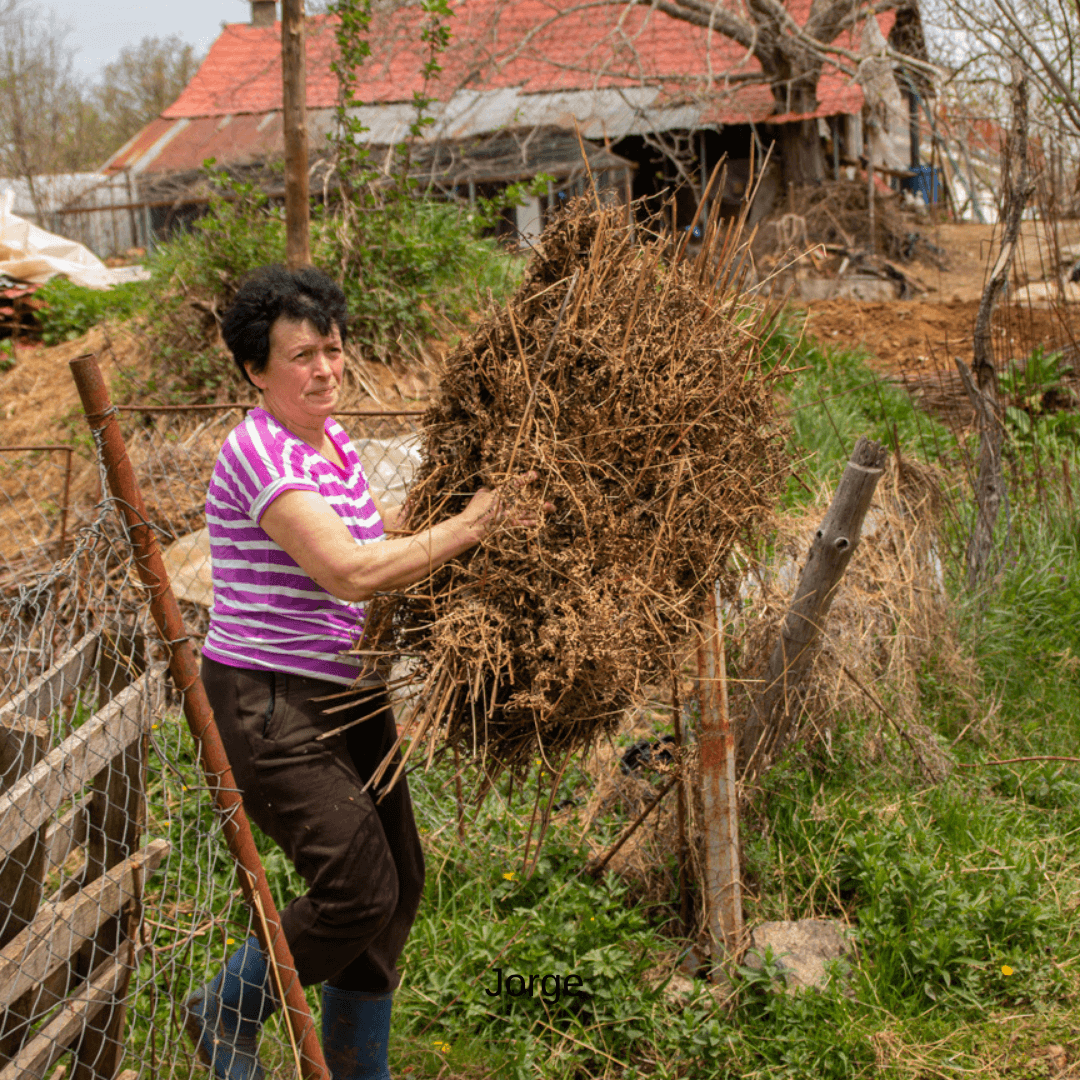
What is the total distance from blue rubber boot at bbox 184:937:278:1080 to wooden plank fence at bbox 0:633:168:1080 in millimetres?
173

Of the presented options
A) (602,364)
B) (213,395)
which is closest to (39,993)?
(602,364)

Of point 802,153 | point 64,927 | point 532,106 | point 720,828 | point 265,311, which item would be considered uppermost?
point 532,106

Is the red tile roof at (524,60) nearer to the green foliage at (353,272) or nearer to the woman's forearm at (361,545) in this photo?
the green foliage at (353,272)

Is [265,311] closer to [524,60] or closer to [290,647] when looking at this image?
[290,647]

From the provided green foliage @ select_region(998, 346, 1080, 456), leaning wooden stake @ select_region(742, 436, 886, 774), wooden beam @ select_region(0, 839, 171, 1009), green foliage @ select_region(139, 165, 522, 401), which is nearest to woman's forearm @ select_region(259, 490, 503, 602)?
wooden beam @ select_region(0, 839, 171, 1009)

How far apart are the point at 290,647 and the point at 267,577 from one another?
16 cm

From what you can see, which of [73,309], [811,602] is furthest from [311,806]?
[73,309]

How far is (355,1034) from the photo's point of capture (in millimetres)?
2338

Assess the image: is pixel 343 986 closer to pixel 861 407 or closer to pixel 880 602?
pixel 880 602

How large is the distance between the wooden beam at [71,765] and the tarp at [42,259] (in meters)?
9.34

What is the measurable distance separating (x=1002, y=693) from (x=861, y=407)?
124 inches

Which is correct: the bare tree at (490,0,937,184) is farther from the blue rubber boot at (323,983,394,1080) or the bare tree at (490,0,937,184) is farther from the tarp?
the blue rubber boot at (323,983,394,1080)

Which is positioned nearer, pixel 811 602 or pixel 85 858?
pixel 85 858

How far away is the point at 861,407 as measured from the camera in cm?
670
